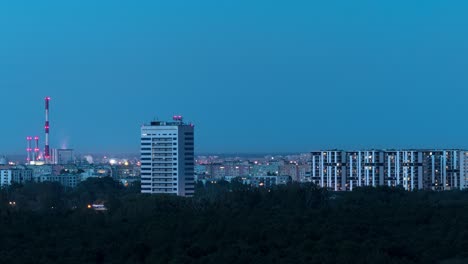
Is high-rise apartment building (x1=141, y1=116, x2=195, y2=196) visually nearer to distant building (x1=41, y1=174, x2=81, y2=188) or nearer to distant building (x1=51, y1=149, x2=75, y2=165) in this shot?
distant building (x1=41, y1=174, x2=81, y2=188)

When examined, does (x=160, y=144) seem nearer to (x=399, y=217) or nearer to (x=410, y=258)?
(x=399, y=217)

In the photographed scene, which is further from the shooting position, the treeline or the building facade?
the building facade

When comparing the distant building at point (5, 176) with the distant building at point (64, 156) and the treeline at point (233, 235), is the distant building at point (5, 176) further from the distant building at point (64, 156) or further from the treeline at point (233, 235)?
the treeline at point (233, 235)

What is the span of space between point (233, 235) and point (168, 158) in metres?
31.9

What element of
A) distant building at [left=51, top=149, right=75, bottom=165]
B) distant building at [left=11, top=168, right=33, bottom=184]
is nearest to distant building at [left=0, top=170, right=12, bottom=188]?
distant building at [left=11, top=168, right=33, bottom=184]

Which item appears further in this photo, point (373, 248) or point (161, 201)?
point (161, 201)

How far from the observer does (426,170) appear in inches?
2215

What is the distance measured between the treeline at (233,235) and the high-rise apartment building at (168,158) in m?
19.1

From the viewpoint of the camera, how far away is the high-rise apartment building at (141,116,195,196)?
5203 centimetres

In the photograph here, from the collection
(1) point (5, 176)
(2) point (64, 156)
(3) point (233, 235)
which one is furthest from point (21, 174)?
(3) point (233, 235)

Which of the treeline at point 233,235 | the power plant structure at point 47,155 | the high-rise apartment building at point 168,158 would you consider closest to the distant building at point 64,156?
the power plant structure at point 47,155

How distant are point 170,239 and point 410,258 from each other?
5.09m

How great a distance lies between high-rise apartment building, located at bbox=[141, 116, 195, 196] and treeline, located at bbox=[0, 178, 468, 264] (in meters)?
19.1

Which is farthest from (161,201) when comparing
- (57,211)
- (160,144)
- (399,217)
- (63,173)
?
(63,173)
